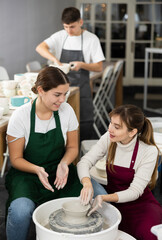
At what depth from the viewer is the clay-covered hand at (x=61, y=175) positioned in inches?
80.1

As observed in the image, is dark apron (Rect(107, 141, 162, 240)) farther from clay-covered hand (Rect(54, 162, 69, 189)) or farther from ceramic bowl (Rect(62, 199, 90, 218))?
ceramic bowl (Rect(62, 199, 90, 218))

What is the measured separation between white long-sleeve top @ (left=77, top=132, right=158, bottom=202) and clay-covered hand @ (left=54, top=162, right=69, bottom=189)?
0.07 m

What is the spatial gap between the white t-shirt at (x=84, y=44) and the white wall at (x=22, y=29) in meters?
1.55

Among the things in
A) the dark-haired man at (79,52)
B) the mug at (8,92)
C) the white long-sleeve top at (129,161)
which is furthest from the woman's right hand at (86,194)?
the dark-haired man at (79,52)

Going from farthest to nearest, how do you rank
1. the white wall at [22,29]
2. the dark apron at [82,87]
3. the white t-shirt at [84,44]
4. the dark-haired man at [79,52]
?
the white wall at [22,29]
the dark apron at [82,87]
the white t-shirt at [84,44]
the dark-haired man at [79,52]

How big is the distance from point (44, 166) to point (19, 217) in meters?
0.37

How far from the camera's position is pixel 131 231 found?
2.04 metres

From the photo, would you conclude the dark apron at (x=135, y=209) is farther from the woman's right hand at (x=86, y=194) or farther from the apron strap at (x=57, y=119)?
the apron strap at (x=57, y=119)

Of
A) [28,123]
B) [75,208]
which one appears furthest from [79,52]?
[75,208]

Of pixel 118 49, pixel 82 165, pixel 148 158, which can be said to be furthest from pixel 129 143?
pixel 118 49

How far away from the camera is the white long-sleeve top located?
6.45 feet

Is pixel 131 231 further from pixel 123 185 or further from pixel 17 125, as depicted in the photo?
pixel 17 125

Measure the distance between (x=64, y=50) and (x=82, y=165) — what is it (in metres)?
2.06

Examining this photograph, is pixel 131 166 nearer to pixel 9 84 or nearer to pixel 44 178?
pixel 44 178
